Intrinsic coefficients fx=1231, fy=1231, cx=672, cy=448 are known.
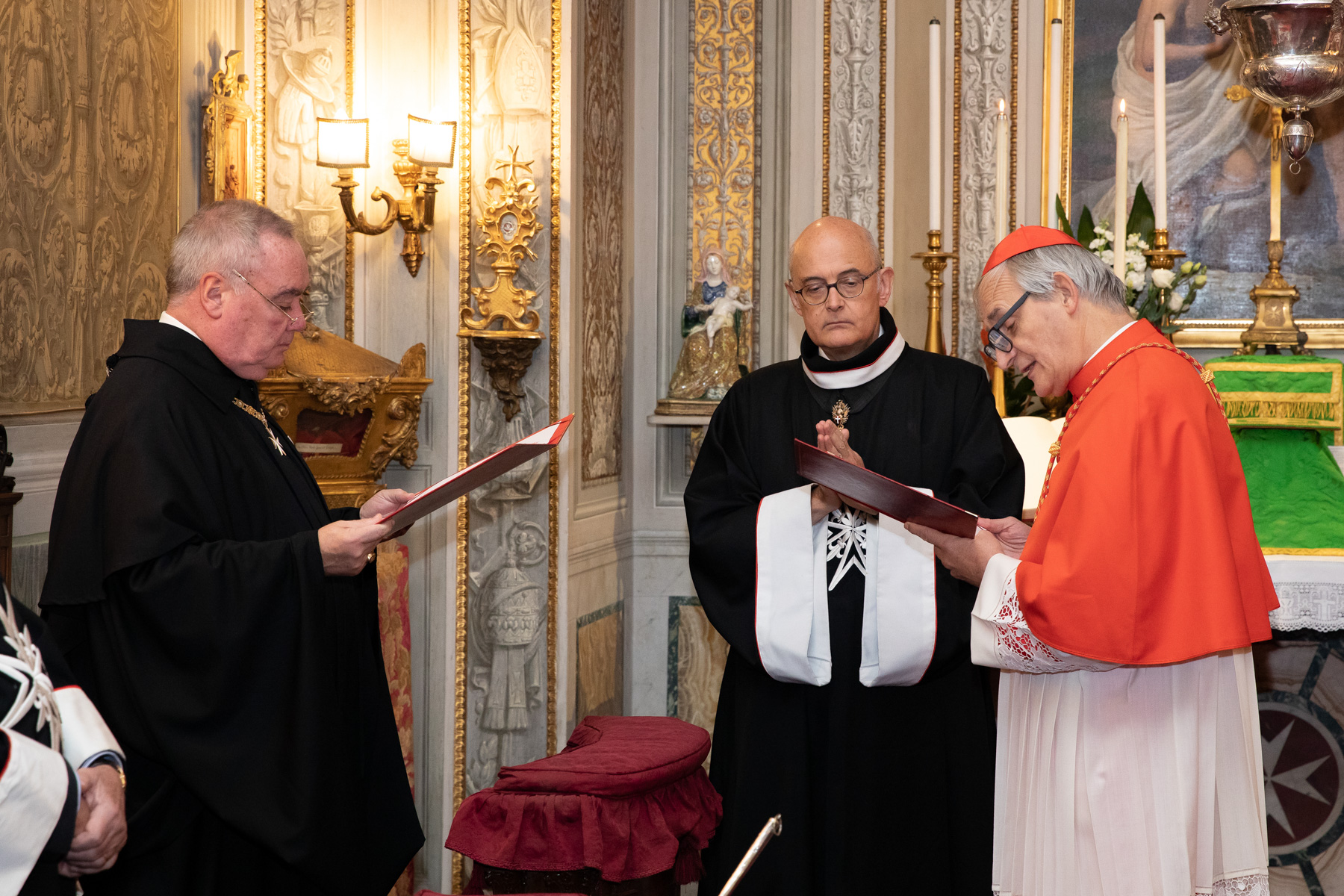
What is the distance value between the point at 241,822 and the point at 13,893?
0.77 metres

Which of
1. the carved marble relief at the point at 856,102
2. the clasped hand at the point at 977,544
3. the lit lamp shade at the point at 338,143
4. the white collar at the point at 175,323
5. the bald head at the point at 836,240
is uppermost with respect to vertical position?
the carved marble relief at the point at 856,102

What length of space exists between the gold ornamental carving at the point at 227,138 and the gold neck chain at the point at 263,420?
1723 millimetres

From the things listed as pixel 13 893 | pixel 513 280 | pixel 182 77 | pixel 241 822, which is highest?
pixel 182 77

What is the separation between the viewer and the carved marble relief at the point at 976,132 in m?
5.10

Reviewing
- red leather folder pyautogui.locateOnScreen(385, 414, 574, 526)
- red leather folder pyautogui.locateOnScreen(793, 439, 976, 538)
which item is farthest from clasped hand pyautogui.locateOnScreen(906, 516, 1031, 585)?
red leather folder pyautogui.locateOnScreen(385, 414, 574, 526)

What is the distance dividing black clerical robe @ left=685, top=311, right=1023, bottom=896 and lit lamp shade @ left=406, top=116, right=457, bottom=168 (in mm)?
1714

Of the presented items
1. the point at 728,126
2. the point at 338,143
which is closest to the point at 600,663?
the point at 338,143

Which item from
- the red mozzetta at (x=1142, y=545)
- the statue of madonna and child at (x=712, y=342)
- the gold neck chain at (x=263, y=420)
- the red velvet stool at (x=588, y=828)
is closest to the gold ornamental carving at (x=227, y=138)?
the gold neck chain at (x=263, y=420)

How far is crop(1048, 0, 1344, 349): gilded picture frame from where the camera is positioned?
15.8 ft

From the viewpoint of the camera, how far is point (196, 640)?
2371 mm

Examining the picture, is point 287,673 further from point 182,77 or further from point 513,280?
point 182,77

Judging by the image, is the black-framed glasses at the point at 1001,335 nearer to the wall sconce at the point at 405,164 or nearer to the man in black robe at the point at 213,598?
the man in black robe at the point at 213,598

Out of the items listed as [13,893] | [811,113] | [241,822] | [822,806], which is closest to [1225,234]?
[811,113]

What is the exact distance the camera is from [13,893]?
5.19 feet
